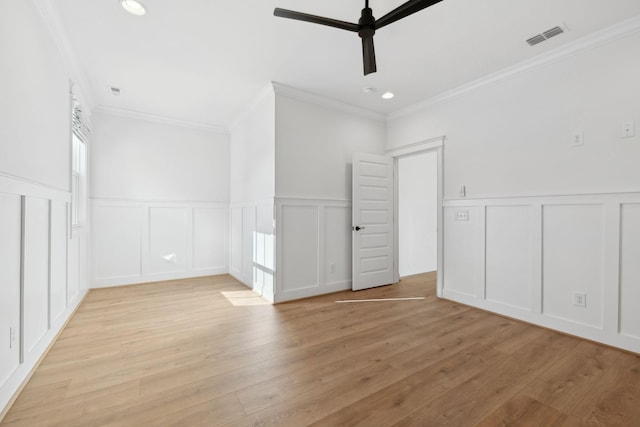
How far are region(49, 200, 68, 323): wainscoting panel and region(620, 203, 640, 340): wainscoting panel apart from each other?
475cm

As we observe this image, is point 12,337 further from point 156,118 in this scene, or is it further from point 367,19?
point 156,118

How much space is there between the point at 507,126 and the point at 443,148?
2.50 ft

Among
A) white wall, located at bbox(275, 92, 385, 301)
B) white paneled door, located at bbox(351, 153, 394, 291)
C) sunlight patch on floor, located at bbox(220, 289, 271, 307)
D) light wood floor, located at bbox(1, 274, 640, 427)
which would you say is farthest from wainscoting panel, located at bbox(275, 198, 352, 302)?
light wood floor, located at bbox(1, 274, 640, 427)

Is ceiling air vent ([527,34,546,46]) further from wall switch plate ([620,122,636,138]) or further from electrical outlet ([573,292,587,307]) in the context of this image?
electrical outlet ([573,292,587,307])

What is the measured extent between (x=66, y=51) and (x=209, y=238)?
315 cm

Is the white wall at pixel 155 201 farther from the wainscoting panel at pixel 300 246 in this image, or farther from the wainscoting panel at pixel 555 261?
the wainscoting panel at pixel 555 261

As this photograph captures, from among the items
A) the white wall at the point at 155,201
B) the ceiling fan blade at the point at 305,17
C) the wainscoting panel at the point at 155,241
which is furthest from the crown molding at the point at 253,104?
the ceiling fan blade at the point at 305,17

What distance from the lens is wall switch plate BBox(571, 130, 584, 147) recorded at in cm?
258

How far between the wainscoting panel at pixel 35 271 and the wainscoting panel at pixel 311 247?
208 centimetres

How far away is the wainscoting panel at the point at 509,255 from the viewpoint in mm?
2938

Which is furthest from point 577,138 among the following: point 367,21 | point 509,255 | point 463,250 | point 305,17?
point 305,17

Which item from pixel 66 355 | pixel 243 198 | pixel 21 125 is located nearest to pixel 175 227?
pixel 243 198

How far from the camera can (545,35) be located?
8.16ft

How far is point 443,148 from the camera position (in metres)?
3.72
